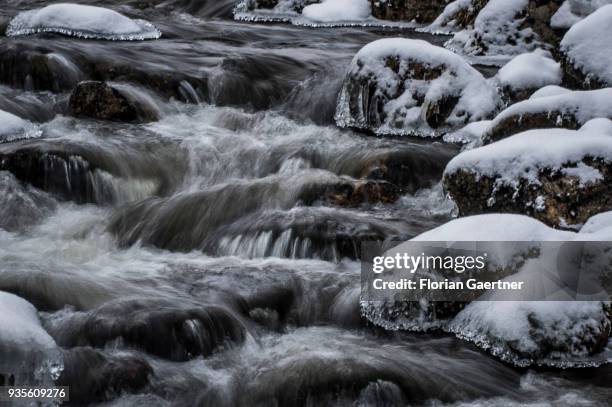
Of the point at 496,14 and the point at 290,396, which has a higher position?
the point at 496,14

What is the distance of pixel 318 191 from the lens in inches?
291

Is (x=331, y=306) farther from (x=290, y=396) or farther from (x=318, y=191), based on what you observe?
(x=318, y=191)

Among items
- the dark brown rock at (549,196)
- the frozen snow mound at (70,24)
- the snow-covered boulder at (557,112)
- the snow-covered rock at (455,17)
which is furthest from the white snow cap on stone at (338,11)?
the dark brown rock at (549,196)

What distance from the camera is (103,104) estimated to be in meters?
8.99

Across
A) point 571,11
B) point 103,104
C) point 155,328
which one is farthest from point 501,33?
point 155,328

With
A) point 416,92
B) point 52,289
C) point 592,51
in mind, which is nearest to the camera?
point 52,289

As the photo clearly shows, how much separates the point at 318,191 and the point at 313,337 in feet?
7.01

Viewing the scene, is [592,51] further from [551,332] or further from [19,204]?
[19,204]

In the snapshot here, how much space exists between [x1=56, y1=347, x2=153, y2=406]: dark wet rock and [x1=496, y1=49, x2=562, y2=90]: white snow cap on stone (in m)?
5.70

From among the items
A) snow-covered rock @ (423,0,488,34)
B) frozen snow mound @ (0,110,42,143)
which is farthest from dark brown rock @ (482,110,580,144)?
snow-covered rock @ (423,0,488,34)

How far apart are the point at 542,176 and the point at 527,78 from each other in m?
3.08

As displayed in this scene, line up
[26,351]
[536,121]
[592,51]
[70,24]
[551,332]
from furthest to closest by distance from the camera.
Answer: [70,24]
[592,51]
[536,121]
[551,332]
[26,351]

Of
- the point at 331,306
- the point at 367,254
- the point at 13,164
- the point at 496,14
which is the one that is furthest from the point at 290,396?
the point at 496,14

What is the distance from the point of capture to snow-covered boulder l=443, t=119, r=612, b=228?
6277 mm
